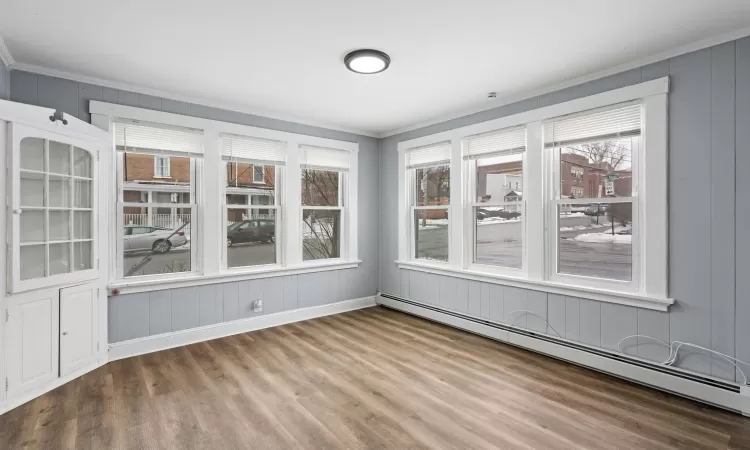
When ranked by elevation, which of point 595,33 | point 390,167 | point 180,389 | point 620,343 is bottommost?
point 180,389

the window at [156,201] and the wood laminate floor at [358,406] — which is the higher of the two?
the window at [156,201]

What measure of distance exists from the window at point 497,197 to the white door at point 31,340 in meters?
4.14

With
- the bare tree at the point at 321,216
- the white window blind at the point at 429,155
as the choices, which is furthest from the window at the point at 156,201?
the white window blind at the point at 429,155

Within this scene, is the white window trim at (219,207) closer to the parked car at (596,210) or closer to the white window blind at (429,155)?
the white window blind at (429,155)

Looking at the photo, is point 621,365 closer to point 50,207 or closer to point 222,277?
point 222,277

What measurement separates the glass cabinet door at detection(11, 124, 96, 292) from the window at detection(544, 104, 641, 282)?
14.3 feet

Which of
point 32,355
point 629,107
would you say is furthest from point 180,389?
point 629,107

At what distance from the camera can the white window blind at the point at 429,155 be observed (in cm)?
488

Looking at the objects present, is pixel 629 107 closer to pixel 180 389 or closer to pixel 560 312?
pixel 560 312

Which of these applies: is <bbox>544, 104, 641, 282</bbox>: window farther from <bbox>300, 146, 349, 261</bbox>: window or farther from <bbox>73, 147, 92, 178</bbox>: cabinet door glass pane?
<bbox>73, 147, 92, 178</bbox>: cabinet door glass pane

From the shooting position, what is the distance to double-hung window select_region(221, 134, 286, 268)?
4.49m

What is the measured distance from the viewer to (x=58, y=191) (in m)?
3.19

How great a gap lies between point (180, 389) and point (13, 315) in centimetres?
130

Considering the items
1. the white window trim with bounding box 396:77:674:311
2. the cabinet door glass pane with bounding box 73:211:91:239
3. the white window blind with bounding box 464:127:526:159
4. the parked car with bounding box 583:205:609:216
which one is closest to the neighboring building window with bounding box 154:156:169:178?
the cabinet door glass pane with bounding box 73:211:91:239
